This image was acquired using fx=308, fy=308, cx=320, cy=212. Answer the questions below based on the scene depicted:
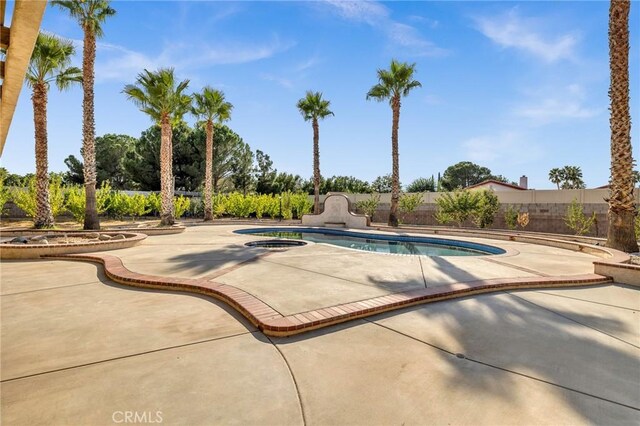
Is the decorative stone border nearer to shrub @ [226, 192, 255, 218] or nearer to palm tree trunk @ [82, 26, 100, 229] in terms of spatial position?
palm tree trunk @ [82, 26, 100, 229]

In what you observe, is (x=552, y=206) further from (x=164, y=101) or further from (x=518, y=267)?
(x=164, y=101)

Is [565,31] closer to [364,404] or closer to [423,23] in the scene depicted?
[423,23]

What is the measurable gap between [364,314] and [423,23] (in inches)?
505

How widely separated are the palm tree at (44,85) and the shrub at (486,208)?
2251 cm

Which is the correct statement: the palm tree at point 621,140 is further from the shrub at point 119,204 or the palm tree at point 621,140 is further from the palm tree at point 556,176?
the palm tree at point 556,176

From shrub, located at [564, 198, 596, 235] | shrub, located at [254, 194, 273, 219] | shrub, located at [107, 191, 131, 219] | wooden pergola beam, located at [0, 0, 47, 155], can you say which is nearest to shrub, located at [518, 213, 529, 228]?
shrub, located at [564, 198, 596, 235]

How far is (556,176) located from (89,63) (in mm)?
64650

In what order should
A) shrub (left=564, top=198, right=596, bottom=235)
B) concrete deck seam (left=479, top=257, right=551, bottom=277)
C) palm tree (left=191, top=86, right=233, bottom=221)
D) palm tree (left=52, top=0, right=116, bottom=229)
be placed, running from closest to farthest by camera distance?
concrete deck seam (left=479, top=257, right=551, bottom=277) → palm tree (left=52, top=0, right=116, bottom=229) → shrub (left=564, top=198, right=596, bottom=235) → palm tree (left=191, top=86, right=233, bottom=221)

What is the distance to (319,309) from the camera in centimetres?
402

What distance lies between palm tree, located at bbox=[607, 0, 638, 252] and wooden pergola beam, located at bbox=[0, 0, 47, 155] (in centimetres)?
1327

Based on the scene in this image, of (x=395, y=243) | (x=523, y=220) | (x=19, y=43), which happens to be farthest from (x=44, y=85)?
(x=523, y=220)

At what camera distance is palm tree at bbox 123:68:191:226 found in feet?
55.7

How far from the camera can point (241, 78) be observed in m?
15.6

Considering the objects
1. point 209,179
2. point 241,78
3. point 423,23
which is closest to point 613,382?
point 423,23
